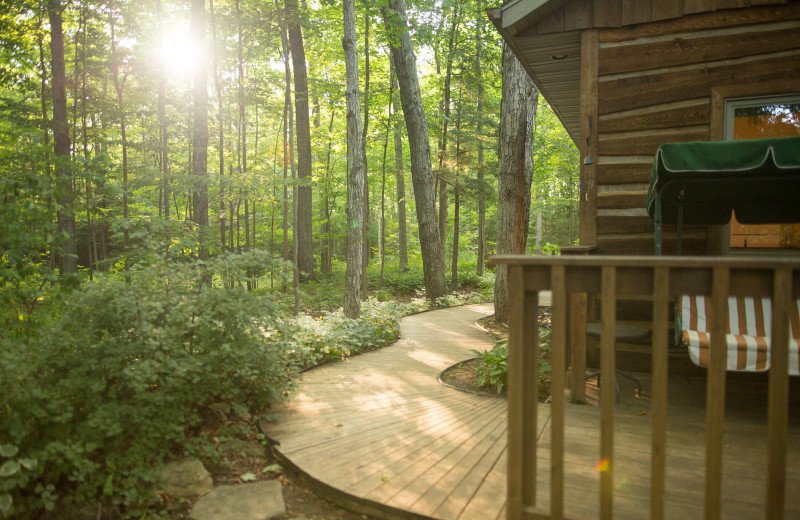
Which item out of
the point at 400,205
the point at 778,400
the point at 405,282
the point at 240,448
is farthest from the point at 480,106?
the point at 778,400

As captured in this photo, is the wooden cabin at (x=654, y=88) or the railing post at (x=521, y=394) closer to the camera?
the railing post at (x=521, y=394)

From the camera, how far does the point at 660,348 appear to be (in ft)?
6.54

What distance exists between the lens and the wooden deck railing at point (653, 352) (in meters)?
1.89

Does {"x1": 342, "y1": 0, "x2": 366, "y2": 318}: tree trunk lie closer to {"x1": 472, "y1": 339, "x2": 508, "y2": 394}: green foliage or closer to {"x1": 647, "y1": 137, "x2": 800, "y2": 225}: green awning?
{"x1": 472, "y1": 339, "x2": 508, "y2": 394}: green foliage

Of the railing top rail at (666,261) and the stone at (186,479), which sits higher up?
the railing top rail at (666,261)

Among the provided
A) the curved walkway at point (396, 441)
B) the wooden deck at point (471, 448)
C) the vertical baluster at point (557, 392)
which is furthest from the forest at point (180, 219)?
the vertical baluster at point (557, 392)

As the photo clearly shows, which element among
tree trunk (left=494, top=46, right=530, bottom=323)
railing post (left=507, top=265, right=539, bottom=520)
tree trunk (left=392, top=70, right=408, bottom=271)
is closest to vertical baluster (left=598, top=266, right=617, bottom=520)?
railing post (left=507, top=265, right=539, bottom=520)

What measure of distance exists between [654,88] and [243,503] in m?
5.50

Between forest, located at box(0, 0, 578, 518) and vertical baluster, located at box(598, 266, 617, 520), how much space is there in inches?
106

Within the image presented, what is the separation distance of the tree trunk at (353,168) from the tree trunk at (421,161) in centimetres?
382

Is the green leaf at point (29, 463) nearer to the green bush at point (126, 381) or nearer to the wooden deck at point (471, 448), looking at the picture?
Answer: the green bush at point (126, 381)

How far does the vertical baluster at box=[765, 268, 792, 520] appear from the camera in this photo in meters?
1.87

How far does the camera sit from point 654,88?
498 centimetres

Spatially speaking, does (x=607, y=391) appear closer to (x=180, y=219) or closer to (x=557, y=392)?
(x=557, y=392)
